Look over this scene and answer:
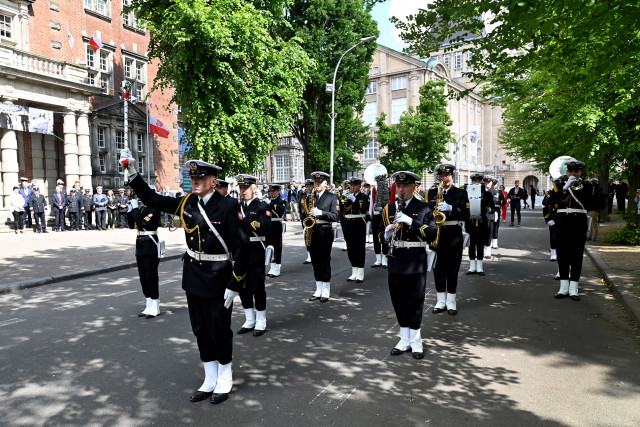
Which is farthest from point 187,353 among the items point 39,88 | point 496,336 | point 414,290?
point 39,88

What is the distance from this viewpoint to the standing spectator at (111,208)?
23.4 meters

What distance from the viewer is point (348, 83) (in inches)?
1109

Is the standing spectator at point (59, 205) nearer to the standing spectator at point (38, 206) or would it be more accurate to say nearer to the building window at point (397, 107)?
the standing spectator at point (38, 206)

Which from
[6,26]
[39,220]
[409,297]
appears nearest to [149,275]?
[409,297]

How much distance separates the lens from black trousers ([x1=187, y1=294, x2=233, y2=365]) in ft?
14.2

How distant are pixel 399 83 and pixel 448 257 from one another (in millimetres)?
57898

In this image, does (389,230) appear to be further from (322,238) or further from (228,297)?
(322,238)

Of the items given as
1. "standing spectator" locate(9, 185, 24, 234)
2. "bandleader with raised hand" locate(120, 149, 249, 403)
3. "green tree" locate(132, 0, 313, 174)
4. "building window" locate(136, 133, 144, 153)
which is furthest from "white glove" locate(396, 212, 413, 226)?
"building window" locate(136, 133, 144, 153)

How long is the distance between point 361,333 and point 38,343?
4.14 m

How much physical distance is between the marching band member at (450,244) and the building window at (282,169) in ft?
171

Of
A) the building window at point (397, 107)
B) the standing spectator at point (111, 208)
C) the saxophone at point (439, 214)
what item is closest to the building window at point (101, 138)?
Answer: the standing spectator at point (111, 208)

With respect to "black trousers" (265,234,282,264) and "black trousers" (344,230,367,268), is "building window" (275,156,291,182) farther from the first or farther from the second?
"black trousers" (344,230,367,268)

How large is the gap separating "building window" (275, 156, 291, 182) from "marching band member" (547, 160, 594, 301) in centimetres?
5160

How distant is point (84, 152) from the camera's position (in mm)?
25031
